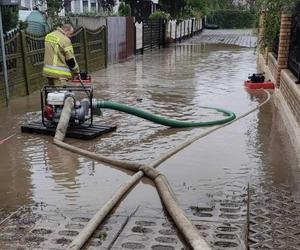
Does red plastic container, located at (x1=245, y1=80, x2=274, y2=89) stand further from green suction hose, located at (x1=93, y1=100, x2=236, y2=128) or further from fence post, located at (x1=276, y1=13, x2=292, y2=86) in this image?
green suction hose, located at (x1=93, y1=100, x2=236, y2=128)

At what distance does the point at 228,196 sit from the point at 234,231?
75 centimetres

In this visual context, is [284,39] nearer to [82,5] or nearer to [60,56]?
[60,56]

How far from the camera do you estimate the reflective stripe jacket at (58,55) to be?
7.63 m

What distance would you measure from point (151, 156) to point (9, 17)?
270 inches

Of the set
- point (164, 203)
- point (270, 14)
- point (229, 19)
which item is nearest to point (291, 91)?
point (270, 14)

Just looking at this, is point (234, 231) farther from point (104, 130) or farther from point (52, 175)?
point (104, 130)

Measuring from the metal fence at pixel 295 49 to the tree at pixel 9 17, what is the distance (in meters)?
6.29

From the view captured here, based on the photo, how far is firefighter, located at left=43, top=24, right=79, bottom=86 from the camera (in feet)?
25.1

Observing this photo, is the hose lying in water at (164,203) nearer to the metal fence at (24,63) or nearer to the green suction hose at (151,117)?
the green suction hose at (151,117)

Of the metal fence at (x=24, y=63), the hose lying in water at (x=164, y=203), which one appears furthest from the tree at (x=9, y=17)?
the hose lying in water at (x=164, y=203)

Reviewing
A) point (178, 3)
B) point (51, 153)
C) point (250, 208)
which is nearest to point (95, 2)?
point (178, 3)

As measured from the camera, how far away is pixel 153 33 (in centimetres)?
2353

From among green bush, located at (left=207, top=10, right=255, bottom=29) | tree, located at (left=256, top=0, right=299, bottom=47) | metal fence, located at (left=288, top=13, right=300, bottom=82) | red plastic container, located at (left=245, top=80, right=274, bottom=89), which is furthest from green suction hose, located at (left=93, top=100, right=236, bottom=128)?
green bush, located at (left=207, top=10, right=255, bottom=29)

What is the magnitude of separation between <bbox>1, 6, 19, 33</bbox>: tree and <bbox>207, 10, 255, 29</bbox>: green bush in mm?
40422
